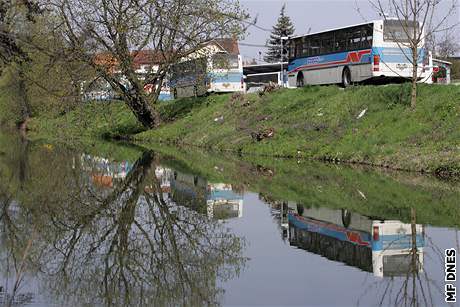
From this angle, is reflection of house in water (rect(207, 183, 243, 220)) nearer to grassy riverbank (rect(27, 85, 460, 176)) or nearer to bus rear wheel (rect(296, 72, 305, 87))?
grassy riverbank (rect(27, 85, 460, 176))

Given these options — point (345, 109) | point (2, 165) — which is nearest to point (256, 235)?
point (2, 165)

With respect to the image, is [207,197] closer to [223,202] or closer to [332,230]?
[223,202]

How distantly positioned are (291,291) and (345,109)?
23512 millimetres

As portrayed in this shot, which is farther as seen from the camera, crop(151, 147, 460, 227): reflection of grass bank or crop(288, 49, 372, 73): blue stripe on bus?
crop(288, 49, 372, 73): blue stripe on bus

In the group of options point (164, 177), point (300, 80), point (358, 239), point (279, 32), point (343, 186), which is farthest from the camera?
point (279, 32)

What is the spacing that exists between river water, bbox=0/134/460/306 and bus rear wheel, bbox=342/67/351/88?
14.3 metres

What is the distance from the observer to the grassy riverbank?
79.4 feet

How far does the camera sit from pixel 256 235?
12875 mm

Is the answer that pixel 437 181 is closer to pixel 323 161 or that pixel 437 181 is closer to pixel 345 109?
pixel 323 161

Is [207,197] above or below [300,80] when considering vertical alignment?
below

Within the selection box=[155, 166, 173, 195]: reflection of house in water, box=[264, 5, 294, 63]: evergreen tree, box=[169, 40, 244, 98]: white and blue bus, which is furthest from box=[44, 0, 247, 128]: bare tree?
box=[264, 5, 294, 63]: evergreen tree

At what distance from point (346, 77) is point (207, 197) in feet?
65.0

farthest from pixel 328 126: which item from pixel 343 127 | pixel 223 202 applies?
pixel 223 202

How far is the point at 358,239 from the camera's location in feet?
39.2
